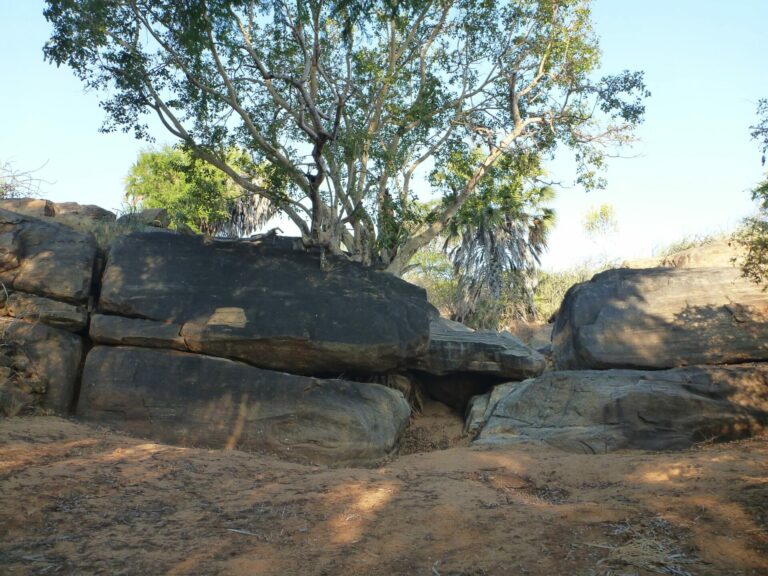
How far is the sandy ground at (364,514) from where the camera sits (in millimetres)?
5008

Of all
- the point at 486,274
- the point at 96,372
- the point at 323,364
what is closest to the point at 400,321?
the point at 323,364

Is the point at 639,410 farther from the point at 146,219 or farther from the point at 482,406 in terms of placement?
the point at 146,219

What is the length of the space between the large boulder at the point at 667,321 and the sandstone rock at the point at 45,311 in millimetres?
7879

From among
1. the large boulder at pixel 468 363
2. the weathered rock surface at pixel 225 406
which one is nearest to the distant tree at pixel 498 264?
the large boulder at pixel 468 363

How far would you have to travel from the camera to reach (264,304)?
407 inches

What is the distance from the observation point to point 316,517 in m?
6.00

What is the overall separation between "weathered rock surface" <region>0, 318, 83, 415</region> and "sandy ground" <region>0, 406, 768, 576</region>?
1.09 m

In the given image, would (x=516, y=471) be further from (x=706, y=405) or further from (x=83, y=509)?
(x=83, y=509)

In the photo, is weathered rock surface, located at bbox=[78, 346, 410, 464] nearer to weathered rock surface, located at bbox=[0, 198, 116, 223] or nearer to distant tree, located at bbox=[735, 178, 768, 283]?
weathered rock surface, located at bbox=[0, 198, 116, 223]

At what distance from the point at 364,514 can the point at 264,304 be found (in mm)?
4890

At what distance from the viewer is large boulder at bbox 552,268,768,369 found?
10.9 metres

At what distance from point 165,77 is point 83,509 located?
29.7 feet

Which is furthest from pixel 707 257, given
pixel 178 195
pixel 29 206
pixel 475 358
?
pixel 178 195

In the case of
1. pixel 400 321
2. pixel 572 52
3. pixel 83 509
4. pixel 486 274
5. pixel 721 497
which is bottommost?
pixel 83 509
